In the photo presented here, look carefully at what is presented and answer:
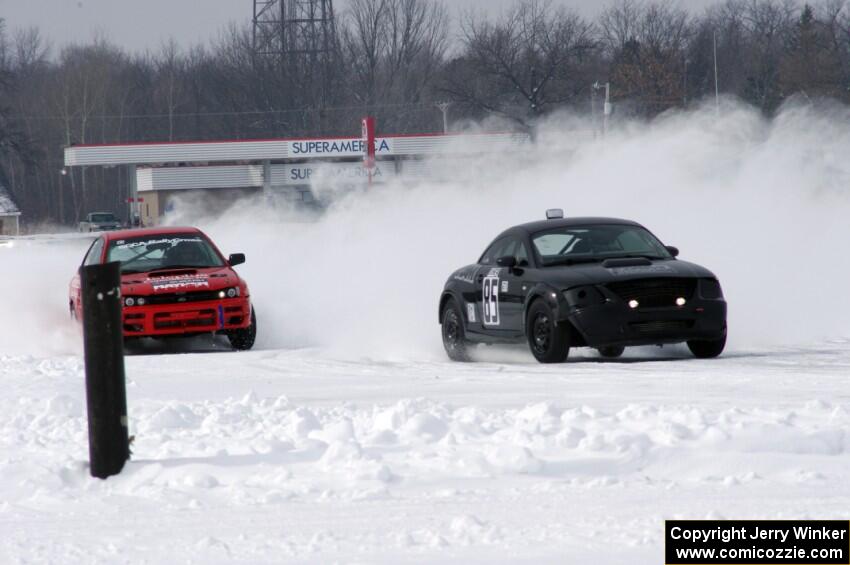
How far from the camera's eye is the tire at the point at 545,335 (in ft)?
39.2

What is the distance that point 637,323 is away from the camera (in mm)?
Answer: 11828

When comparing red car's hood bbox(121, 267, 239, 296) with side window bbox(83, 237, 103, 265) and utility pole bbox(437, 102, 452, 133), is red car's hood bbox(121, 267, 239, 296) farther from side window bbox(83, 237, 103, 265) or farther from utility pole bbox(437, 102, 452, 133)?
utility pole bbox(437, 102, 452, 133)

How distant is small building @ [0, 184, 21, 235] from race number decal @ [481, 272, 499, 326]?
74.2 metres

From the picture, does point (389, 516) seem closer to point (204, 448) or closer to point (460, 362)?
point (204, 448)

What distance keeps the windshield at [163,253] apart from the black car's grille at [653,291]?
Result: 5911mm

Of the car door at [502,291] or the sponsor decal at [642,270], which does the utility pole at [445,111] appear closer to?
the car door at [502,291]

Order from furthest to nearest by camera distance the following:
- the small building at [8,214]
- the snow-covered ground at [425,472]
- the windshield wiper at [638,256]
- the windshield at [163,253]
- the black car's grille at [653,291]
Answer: the small building at [8,214]
the windshield at [163,253]
the windshield wiper at [638,256]
the black car's grille at [653,291]
the snow-covered ground at [425,472]

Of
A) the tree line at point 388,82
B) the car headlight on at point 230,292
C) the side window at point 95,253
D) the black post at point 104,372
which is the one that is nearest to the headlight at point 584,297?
the car headlight on at point 230,292

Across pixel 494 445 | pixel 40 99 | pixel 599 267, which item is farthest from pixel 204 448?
pixel 40 99

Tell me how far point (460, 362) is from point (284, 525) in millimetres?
7740

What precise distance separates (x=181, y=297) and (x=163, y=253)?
117cm

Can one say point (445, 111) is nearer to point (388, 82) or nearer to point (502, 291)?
point (388, 82)

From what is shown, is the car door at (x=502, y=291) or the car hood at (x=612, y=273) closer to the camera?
the car hood at (x=612, y=273)

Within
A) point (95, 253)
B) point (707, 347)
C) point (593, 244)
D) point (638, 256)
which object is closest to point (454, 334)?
point (593, 244)
